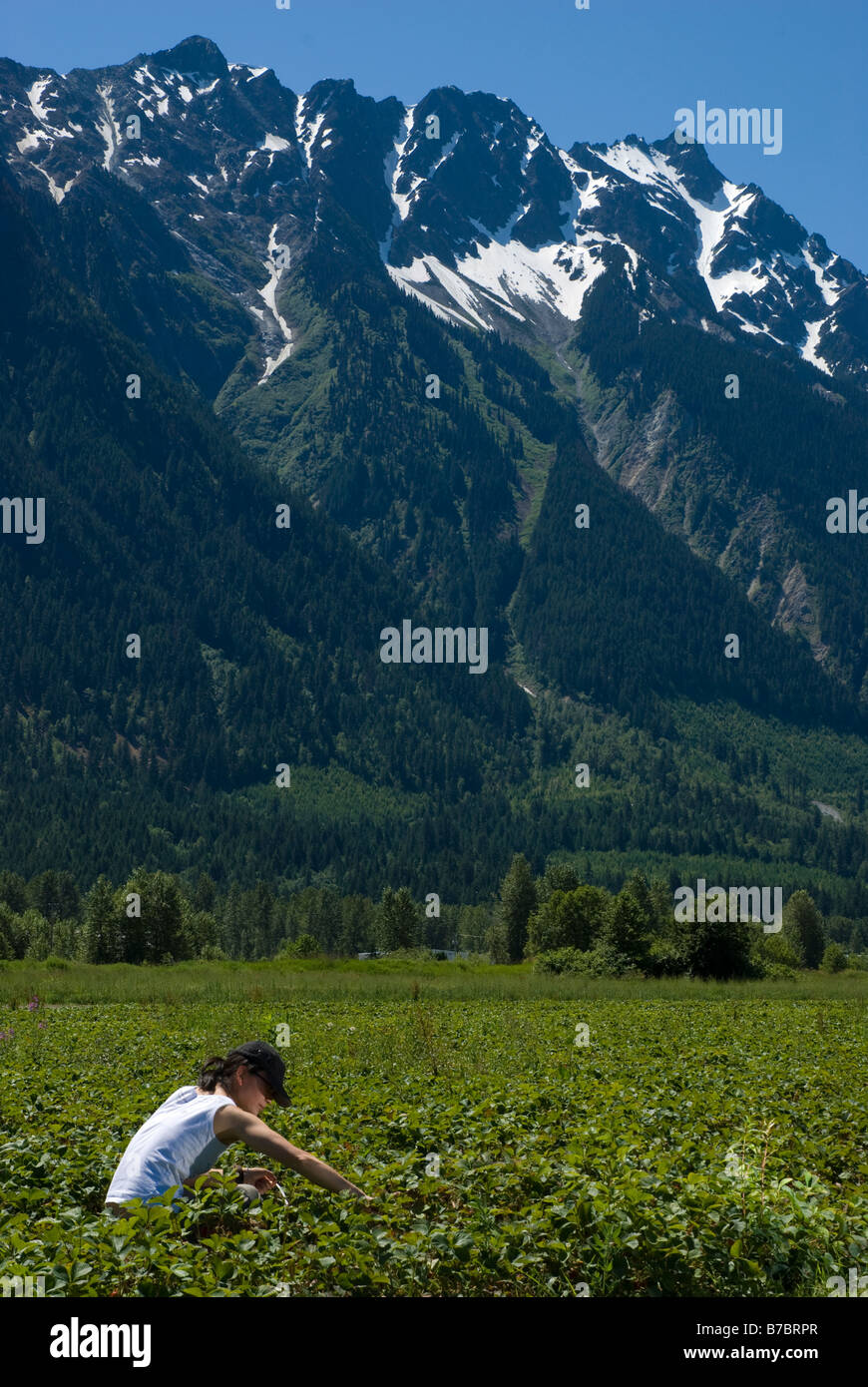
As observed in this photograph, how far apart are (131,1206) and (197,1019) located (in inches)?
1408

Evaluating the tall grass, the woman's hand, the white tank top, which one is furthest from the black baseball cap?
the tall grass

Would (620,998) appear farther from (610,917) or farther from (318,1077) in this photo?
(318,1077)

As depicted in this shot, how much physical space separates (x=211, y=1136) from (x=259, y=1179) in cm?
137

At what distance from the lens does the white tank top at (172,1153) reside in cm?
1124

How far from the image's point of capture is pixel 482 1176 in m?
14.0

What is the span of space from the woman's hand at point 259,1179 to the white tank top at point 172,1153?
1117 mm

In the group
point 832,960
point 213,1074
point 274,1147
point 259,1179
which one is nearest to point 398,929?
point 832,960

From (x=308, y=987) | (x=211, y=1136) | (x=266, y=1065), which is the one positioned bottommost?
(x=308, y=987)

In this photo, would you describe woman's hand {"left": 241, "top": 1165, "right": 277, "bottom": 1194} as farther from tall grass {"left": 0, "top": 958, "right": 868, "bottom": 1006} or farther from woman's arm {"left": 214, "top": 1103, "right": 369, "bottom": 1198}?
tall grass {"left": 0, "top": 958, "right": 868, "bottom": 1006}

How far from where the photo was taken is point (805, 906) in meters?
164

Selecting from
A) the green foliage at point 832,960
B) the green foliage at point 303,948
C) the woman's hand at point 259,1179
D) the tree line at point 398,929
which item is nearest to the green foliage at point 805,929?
the tree line at point 398,929

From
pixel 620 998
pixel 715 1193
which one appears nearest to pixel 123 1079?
pixel 715 1193

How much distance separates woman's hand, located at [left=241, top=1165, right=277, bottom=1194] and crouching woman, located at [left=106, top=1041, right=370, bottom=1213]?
1.45 ft

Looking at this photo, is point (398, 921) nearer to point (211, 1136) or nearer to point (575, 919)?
point (575, 919)
